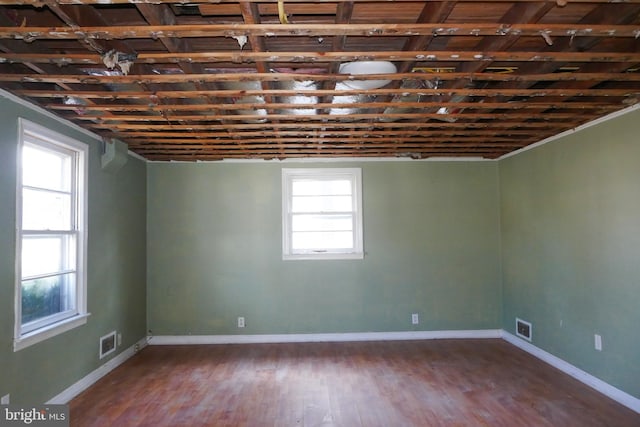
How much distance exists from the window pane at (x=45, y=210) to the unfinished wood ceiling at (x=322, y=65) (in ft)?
2.29

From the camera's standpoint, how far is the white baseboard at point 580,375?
3.06m

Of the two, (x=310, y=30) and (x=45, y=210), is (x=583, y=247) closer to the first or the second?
(x=310, y=30)

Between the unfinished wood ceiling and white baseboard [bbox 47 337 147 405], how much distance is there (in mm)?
2374

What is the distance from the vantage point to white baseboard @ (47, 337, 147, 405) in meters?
3.16

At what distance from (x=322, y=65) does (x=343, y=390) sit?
9.21 feet

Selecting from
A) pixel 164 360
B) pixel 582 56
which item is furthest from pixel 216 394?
pixel 582 56

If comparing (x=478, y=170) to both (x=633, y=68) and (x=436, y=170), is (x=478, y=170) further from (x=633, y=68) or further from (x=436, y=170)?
(x=633, y=68)

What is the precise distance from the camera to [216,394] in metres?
3.37

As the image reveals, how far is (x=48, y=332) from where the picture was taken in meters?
3.00

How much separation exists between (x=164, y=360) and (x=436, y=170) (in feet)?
13.7

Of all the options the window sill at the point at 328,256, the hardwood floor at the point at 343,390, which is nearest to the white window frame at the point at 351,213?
the window sill at the point at 328,256

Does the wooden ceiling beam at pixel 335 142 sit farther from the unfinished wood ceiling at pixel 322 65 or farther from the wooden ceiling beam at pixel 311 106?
the wooden ceiling beam at pixel 311 106

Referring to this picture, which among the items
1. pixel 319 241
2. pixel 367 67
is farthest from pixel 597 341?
pixel 367 67

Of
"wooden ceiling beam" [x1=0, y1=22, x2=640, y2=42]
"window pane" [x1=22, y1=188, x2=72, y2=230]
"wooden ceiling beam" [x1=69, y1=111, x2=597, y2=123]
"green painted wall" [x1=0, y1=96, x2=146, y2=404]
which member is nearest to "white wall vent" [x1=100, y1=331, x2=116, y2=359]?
"green painted wall" [x1=0, y1=96, x2=146, y2=404]
